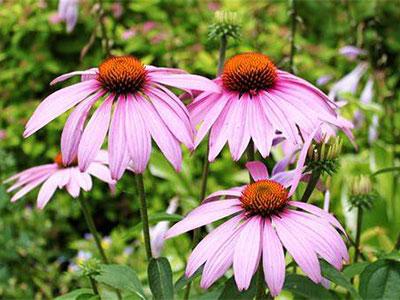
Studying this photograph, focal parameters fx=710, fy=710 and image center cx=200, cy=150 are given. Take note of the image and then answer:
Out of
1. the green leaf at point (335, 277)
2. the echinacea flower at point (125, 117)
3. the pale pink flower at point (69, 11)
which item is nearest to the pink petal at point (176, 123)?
the echinacea flower at point (125, 117)

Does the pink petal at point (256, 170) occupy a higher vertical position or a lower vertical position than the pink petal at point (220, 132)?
lower

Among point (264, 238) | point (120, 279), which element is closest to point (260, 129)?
point (264, 238)

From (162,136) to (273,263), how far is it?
0.18 metres

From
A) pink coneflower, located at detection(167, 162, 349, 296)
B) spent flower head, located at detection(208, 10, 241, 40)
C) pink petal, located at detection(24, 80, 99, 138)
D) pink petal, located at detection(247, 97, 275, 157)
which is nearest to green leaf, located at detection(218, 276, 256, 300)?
pink coneflower, located at detection(167, 162, 349, 296)

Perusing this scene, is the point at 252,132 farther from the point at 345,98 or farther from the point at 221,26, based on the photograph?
the point at 345,98

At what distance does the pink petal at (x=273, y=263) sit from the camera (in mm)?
695

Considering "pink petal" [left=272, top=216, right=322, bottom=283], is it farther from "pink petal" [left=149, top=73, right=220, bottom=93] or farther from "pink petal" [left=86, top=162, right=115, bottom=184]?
"pink petal" [left=86, top=162, right=115, bottom=184]

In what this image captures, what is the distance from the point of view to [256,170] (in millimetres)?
855

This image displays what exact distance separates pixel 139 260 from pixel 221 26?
1.08m

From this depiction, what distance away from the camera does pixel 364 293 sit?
886 millimetres

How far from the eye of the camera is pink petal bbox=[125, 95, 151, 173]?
0.74 metres

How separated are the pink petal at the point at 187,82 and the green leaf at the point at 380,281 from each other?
30cm

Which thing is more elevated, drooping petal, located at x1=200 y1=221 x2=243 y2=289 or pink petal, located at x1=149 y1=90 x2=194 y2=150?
pink petal, located at x1=149 y1=90 x2=194 y2=150

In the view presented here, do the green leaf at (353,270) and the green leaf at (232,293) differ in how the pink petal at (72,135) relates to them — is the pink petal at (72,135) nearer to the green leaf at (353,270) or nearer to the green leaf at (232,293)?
the green leaf at (232,293)
